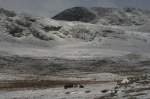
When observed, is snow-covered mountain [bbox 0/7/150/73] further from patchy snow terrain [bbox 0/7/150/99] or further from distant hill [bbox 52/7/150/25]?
distant hill [bbox 52/7/150/25]

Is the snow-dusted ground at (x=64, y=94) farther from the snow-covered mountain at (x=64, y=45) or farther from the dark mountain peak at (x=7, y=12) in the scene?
the dark mountain peak at (x=7, y=12)

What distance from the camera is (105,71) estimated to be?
371ft

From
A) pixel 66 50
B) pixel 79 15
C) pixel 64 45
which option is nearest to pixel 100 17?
pixel 79 15

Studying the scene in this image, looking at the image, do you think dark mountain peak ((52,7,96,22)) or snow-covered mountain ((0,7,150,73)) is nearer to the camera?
snow-covered mountain ((0,7,150,73))

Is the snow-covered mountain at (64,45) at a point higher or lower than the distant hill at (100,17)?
lower

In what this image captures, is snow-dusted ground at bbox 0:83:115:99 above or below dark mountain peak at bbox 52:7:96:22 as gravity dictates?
below

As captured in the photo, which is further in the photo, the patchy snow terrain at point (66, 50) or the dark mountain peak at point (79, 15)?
the dark mountain peak at point (79, 15)

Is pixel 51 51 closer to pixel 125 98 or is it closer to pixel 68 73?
pixel 68 73

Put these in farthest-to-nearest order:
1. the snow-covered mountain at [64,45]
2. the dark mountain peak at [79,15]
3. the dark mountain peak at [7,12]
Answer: the dark mountain peak at [79,15] → the dark mountain peak at [7,12] → the snow-covered mountain at [64,45]

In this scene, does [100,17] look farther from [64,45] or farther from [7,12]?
[64,45]

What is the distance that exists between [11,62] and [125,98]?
86.9 metres

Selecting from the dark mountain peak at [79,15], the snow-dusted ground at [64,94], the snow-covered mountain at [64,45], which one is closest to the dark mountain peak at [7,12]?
the snow-covered mountain at [64,45]

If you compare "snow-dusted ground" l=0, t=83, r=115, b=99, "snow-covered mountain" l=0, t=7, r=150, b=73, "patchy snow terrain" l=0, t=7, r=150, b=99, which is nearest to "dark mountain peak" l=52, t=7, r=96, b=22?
"patchy snow terrain" l=0, t=7, r=150, b=99

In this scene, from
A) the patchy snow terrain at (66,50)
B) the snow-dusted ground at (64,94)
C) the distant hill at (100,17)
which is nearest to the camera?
the snow-dusted ground at (64,94)
